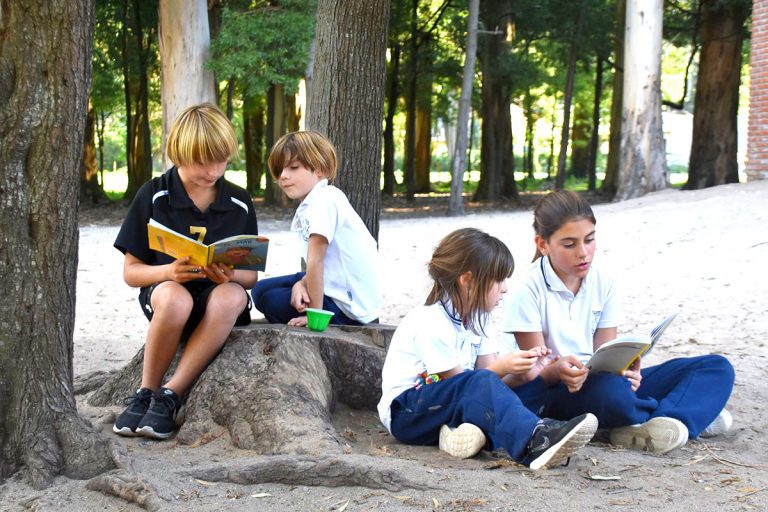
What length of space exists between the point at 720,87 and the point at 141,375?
47.7ft

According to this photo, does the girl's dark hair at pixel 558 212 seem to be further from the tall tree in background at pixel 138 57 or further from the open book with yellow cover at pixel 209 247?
the tall tree in background at pixel 138 57

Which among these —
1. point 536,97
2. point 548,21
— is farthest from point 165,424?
point 536,97

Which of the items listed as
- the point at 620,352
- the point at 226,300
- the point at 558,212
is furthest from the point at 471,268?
the point at 226,300

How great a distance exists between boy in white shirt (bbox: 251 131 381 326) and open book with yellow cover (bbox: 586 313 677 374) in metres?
1.42

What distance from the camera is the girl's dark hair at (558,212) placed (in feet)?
12.5

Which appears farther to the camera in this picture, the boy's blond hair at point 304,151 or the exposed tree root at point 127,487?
the boy's blond hair at point 304,151

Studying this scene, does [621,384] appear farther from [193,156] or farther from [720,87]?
[720,87]

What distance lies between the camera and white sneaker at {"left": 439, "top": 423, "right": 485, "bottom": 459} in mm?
3451

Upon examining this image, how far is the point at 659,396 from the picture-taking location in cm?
420

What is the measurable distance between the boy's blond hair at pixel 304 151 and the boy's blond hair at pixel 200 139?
2.15 feet

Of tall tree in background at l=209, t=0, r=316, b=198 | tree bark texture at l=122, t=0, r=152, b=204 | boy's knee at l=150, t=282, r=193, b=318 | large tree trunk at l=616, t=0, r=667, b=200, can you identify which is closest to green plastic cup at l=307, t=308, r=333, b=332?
boy's knee at l=150, t=282, r=193, b=318

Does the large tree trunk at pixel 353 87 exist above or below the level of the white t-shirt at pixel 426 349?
above

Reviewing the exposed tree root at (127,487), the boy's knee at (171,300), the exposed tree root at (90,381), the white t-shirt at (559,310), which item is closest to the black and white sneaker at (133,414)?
the boy's knee at (171,300)

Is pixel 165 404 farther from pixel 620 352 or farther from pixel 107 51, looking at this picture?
pixel 107 51
